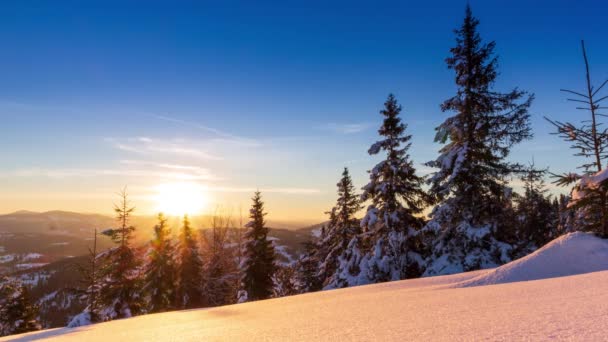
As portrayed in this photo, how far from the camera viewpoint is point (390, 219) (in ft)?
57.8

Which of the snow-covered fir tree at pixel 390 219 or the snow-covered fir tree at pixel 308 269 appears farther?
the snow-covered fir tree at pixel 308 269

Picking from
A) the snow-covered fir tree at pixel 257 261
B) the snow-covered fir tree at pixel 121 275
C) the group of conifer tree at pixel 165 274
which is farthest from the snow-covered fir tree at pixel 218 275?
the snow-covered fir tree at pixel 121 275

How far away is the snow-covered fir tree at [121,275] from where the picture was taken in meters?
24.5

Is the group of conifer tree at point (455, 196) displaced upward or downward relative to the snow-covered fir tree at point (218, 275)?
upward

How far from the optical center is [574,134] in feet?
29.8

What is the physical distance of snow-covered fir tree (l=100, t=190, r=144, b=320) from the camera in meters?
24.5

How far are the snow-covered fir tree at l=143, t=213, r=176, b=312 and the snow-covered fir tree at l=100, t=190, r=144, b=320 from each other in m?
3.07

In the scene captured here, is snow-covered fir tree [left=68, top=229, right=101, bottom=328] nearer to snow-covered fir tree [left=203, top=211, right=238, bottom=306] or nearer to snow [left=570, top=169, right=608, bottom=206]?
snow-covered fir tree [left=203, top=211, right=238, bottom=306]

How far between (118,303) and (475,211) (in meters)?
25.4

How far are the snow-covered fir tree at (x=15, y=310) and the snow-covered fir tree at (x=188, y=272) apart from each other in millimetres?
11657

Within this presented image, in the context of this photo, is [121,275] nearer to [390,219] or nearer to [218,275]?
[218,275]

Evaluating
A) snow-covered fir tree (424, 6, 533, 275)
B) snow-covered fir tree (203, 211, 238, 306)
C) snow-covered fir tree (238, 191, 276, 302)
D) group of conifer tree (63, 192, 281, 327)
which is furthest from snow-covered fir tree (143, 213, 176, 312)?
snow-covered fir tree (424, 6, 533, 275)

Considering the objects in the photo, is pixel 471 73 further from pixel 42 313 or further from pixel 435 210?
pixel 42 313

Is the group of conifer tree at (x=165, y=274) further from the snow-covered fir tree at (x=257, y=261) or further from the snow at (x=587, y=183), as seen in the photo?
the snow at (x=587, y=183)
